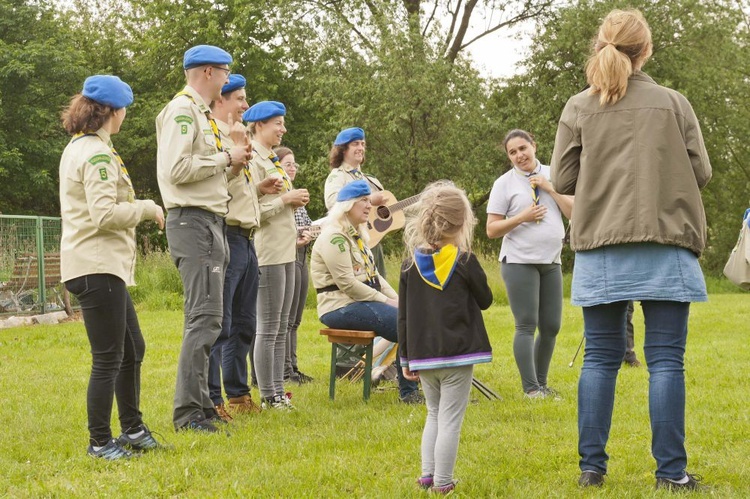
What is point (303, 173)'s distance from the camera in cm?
2764

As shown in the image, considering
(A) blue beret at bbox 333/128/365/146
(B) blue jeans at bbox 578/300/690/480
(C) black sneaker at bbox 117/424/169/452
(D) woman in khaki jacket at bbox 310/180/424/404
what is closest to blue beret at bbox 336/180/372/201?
(D) woman in khaki jacket at bbox 310/180/424/404

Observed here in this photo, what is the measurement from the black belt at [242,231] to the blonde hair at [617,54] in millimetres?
2708

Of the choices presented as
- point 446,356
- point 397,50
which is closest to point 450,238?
point 446,356

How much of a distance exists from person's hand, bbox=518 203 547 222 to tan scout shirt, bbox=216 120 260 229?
80.7 inches

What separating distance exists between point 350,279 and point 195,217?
1787 millimetres

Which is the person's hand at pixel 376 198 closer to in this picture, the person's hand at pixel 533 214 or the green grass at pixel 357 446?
the green grass at pixel 357 446

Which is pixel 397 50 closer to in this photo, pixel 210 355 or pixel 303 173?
pixel 303 173

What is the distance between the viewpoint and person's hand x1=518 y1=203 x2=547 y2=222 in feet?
22.5

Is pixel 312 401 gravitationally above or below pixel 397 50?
below

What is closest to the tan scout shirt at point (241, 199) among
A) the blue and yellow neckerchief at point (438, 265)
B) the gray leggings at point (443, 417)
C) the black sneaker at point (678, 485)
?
the blue and yellow neckerchief at point (438, 265)

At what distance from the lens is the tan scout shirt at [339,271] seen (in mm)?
6934

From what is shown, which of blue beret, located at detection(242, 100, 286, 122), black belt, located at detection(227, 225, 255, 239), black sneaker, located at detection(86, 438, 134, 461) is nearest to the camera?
black sneaker, located at detection(86, 438, 134, 461)

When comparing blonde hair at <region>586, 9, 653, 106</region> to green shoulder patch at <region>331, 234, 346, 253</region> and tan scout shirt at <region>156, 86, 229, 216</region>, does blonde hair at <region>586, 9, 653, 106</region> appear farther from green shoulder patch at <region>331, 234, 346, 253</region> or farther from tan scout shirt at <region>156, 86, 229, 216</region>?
green shoulder patch at <region>331, 234, 346, 253</region>

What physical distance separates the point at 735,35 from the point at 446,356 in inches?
1110
